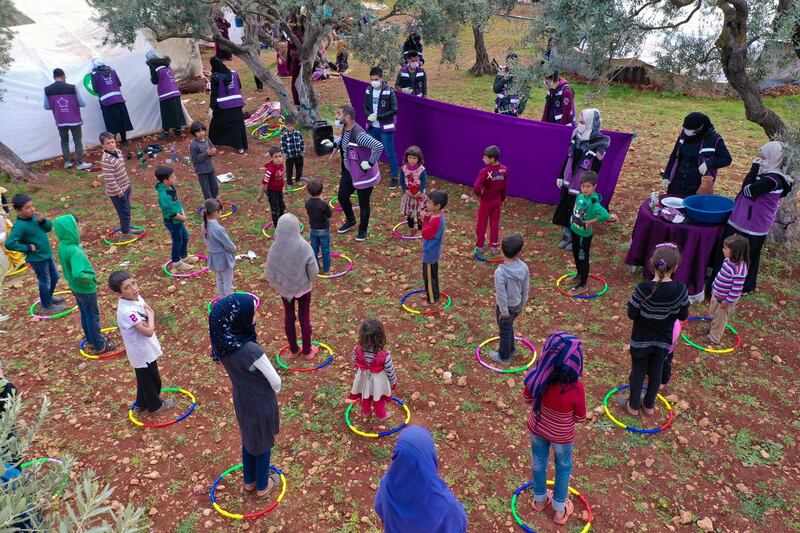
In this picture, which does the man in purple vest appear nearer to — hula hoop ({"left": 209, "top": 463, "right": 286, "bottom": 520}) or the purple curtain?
the purple curtain

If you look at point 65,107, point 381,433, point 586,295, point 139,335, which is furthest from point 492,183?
point 65,107

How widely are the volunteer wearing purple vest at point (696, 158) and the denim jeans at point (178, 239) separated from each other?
8.55 m

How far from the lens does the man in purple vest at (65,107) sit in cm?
1460

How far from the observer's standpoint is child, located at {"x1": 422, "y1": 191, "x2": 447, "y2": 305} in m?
8.55

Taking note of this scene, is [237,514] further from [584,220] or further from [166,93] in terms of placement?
[166,93]

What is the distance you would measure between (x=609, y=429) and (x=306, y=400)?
372 centimetres

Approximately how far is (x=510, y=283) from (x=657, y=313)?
69.8 inches

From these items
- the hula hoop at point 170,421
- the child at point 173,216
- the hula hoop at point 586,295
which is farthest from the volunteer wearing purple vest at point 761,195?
the child at point 173,216

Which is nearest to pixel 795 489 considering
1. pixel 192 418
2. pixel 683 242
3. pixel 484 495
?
pixel 484 495

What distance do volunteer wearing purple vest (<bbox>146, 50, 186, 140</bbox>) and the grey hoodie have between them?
13.1 m

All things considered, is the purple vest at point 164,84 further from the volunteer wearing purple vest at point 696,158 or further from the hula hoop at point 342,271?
the volunteer wearing purple vest at point 696,158

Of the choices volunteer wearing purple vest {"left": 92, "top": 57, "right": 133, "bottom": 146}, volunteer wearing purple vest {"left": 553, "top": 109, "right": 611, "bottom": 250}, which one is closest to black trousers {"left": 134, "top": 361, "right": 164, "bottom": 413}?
volunteer wearing purple vest {"left": 553, "top": 109, "right": 611, "bottom": 250}

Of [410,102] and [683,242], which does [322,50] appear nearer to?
[410,102]

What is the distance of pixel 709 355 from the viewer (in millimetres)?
8109
